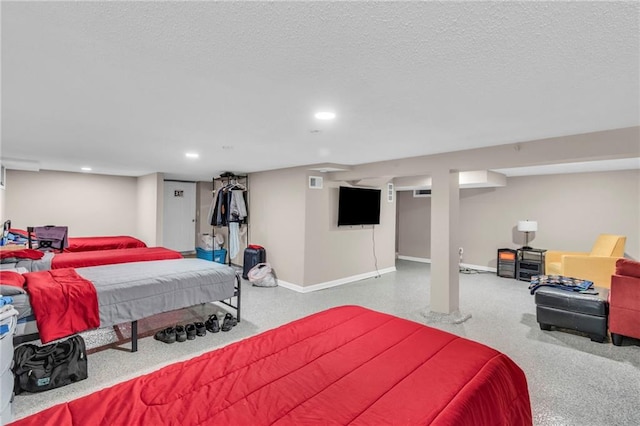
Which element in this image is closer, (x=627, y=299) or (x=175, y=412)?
(x=175, y=412)

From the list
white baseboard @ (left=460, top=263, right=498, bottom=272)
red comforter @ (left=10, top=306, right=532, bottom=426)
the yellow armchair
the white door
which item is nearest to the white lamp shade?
the yellow armchair

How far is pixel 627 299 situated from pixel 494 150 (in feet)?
6.49

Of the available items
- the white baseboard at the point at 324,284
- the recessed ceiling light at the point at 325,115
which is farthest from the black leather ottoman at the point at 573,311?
the recessed ceiling light at the point at 325,115

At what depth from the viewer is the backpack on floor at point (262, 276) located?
216 inches

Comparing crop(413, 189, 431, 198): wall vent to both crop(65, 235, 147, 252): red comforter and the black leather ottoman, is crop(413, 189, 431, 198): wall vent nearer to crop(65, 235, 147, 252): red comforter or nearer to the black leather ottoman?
the black leather ottoman

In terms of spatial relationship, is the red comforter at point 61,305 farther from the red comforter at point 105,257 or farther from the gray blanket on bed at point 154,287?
the red comforter at point 105,257

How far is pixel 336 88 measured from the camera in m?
1.83

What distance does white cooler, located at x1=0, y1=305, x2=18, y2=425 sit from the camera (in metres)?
1.84

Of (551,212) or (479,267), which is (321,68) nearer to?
(551,212)

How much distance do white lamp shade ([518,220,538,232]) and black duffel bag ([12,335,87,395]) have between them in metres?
6.99

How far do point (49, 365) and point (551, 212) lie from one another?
792 cm

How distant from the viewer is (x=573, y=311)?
3.42 metres

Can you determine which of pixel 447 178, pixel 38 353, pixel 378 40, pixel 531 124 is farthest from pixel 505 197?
pixel 38 353

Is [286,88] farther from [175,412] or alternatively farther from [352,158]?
[352,158]
